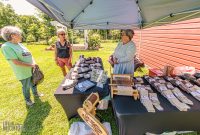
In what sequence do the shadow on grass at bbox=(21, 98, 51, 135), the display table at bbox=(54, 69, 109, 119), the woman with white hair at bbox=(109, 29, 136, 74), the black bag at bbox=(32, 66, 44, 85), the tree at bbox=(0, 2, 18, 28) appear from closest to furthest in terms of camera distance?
A: the display table at bbox=(54, 69, 109, 119) → the shadow on grass at bbox=(21, 98, 51, 135) → the woman with white hair at bbox=(109, 29, 136, 74) → the black bag at bbox=(32, 66, 44, 85) → the tree at bbox=(0, 2, 18, 28)

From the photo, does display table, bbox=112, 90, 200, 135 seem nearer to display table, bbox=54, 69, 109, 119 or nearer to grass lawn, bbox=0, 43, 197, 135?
display table, bbox=54, 69, 109, 119

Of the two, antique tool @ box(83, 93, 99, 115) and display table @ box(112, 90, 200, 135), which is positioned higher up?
antique tool @ box(83, 93, 99, 115)

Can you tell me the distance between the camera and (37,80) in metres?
3.26

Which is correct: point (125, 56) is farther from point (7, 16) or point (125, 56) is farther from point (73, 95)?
point (7, 16)

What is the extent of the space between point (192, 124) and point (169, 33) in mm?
3651

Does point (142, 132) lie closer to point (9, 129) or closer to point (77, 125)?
point (77, 125)

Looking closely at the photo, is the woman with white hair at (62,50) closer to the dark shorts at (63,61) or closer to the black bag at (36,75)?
the dark shorts at (63,61)

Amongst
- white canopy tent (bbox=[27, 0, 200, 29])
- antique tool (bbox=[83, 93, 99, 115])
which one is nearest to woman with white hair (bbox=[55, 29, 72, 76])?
white canopy tent (bbox=[27, 0, 200, 29])

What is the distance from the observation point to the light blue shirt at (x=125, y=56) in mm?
3125

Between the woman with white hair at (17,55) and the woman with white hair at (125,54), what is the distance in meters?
1.61

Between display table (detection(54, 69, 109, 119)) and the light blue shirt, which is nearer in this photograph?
display table (detection(54, 69, 109, 119))

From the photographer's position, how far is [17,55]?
2.87 metres

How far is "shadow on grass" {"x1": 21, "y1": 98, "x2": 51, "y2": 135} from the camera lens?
105 inches

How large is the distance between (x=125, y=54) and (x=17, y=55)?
6.36ft
